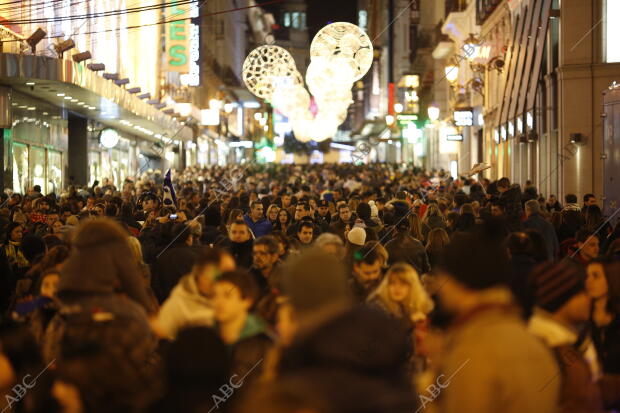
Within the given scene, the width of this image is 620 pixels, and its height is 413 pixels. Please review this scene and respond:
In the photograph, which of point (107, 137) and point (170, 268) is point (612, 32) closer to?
point (107, 137)

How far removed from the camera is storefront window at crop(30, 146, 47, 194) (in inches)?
1190

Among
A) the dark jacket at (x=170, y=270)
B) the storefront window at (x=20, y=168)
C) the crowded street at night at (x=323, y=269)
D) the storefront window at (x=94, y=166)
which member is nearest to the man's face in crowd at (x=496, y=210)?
the crowded street at night at (x=323, y=269)

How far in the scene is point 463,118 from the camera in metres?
41.2

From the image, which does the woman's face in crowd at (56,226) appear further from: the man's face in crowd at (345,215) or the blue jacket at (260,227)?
the man's face in crowd at (345,215)

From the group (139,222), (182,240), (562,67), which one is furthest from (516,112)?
(182,240)

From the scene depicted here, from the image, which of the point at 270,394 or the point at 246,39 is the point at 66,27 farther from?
the point at 246,39

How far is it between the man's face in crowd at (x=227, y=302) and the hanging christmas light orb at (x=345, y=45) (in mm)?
17026

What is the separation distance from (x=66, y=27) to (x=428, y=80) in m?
32.6

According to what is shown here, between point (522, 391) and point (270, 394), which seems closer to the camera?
point (270, 394)

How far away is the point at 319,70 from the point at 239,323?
1937 cm

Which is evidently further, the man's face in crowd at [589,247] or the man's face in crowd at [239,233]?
the man's face in crowd at [239,233]

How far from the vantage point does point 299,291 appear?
12.1 ft

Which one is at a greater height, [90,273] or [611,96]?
[611,96]

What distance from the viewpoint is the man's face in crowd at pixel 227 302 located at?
536cm
